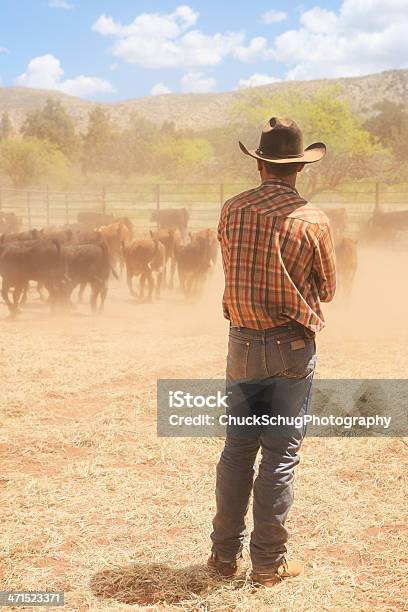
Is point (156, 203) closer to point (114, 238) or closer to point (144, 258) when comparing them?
point (114, 238)

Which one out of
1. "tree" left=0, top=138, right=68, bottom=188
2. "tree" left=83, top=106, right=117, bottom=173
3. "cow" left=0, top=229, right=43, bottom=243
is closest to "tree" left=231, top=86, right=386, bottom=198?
"tree" left=0, top=138, right=68, bottom=188

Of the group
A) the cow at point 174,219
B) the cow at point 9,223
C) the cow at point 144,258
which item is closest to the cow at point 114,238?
Answer: the cow at point 144,258

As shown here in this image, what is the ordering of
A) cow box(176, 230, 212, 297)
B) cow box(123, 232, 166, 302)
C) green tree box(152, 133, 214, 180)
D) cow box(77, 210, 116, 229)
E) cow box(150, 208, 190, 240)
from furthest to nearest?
green tree box(152, 133, 214, 180)
cow box(150, 208, 190, 240)
cow box(77, 210, 116, 229)
cow box(176, 230, 212, 297)
cow box(123, 232, 166, 302)

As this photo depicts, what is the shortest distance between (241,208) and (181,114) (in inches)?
4653

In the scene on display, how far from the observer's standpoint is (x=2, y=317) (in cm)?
1145

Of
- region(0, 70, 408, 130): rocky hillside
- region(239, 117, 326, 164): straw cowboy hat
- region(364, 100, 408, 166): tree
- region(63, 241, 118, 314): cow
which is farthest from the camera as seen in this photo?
region(0, 70, 408, 130): rocky hillside

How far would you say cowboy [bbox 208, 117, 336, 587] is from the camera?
314 cm

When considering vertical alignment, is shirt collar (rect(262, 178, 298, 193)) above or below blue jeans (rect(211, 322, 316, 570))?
above

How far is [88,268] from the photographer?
39.6ft

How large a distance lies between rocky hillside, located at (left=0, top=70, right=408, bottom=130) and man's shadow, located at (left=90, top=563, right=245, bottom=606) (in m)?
94.1

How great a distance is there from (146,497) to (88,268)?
7.94 metres

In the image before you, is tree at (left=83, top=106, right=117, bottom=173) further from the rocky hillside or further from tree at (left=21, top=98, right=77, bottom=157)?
the rocky hillside

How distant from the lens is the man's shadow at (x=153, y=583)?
133 inches

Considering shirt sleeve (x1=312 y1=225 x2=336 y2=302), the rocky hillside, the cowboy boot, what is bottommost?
the cowboy boot
